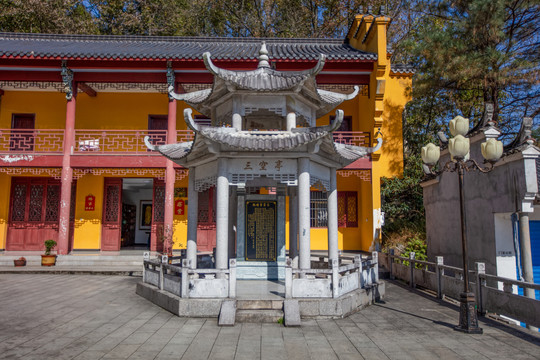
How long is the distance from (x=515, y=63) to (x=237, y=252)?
12.1m

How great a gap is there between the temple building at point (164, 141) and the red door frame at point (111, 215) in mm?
42

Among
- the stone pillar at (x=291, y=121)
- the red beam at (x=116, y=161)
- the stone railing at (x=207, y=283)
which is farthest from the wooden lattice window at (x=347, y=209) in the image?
the stone railing at (x=207, y=283)

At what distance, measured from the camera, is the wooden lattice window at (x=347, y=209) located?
1653 centimetres

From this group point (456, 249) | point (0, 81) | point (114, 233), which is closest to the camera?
point (456, 249)

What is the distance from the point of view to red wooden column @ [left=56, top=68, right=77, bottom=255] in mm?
13594

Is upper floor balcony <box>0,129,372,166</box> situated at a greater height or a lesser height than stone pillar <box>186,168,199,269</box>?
greater

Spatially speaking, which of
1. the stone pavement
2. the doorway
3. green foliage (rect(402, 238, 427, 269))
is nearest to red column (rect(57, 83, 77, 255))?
the doorway

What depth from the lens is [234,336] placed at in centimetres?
596

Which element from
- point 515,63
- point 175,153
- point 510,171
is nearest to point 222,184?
point 175,153

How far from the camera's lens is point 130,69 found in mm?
14484

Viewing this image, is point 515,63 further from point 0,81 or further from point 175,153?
point 0,81

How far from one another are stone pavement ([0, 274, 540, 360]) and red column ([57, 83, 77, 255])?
550 centimetres

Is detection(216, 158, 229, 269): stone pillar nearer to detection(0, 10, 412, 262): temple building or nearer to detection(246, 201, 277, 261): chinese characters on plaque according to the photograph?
detection(0, 10, 412, 262): temple building

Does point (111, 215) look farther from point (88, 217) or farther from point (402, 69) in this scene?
point (402, 69)
